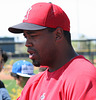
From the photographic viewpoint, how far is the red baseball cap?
1.80 meters

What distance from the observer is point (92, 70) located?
5.27 feet

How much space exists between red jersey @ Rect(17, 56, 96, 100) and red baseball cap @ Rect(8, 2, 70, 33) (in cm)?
31

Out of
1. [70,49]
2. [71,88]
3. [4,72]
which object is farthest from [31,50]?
[4,72]

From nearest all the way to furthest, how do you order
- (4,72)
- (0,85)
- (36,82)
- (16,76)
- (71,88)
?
(71,88) → (36,82) → (0,85) → (16,76) → (4,72)

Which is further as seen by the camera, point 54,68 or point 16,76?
point 16,76

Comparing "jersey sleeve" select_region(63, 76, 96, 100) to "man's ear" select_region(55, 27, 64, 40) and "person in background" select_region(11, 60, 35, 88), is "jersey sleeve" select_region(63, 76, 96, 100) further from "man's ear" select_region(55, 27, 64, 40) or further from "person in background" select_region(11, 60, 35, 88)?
"person in background" select_region(11, 60, 35, 88)

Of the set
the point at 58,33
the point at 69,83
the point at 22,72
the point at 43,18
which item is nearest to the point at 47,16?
the point at 43,18

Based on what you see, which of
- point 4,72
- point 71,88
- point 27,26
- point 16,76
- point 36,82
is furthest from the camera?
point 4,72

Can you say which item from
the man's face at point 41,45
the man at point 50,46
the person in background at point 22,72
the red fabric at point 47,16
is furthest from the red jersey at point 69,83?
the person in background at point 22,72

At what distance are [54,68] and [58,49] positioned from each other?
17 centimetres

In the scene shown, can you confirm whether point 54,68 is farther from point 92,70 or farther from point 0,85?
point 0,85

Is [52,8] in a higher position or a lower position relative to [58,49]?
higher

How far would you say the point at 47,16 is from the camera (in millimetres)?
1811

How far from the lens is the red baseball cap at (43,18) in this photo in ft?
5.91
